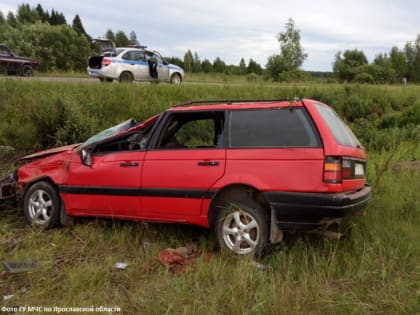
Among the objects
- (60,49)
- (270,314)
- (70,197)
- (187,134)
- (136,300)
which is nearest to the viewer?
(270,314)

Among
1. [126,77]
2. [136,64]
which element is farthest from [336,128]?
[136,64]

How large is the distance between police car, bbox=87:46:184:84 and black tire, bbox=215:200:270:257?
37.3ft

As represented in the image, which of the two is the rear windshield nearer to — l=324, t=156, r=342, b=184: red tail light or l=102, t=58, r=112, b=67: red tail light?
l=324, t=156, r=342, b=184: red tail light

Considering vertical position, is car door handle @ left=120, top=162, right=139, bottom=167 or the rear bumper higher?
car door handle @ left=120, top=162, right=139, bottom=167

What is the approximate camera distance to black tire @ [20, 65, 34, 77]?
62.6 feet

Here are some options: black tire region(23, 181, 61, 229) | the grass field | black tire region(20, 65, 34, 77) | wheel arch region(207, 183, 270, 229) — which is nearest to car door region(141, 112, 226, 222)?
wheel arch region(207, 183, 270, 229)

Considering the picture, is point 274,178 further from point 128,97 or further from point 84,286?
point 128,97

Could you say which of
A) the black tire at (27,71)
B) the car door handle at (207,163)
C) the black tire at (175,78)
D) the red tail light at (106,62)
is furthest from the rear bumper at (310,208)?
the black tire at (27,71)

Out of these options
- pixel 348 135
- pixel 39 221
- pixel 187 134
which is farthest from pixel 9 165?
pixel 348 135

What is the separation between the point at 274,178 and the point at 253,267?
875mm

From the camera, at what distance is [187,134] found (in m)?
6.50

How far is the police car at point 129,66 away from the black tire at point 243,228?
37.3ft

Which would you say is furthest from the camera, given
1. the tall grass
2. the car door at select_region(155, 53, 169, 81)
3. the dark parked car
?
the dark parked car

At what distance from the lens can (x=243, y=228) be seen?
414 centimetres
